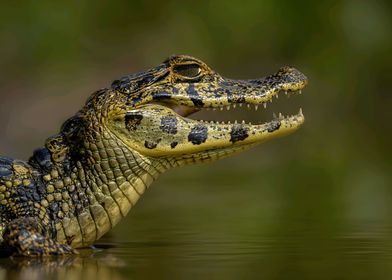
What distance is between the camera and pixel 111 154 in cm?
763

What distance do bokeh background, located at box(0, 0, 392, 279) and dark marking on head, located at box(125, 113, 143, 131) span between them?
2347 millimetres

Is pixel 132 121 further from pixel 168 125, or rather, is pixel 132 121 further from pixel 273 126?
pixel 273 126

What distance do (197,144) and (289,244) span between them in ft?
A: 3.01

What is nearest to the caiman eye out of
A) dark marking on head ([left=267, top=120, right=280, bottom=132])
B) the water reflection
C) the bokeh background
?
dark marking on head ([left=267, top=120, right=280, bottom=132])

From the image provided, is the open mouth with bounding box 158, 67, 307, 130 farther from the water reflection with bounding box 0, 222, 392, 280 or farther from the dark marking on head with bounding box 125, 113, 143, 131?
the water reflection with bounding box 0, 222, 392, 280

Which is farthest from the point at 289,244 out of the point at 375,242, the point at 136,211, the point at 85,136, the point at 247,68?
the point at 247,68

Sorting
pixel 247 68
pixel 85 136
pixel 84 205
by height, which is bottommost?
pixel 84 205

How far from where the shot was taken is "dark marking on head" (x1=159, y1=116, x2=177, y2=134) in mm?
7637

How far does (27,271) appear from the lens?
6352mm

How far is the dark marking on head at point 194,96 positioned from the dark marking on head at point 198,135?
0.81ft

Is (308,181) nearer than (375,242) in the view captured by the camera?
No

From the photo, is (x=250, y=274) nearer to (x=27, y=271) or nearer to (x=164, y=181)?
(x=27, y=271)

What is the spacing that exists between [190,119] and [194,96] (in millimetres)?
209

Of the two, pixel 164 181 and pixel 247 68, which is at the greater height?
pixel 247 68
